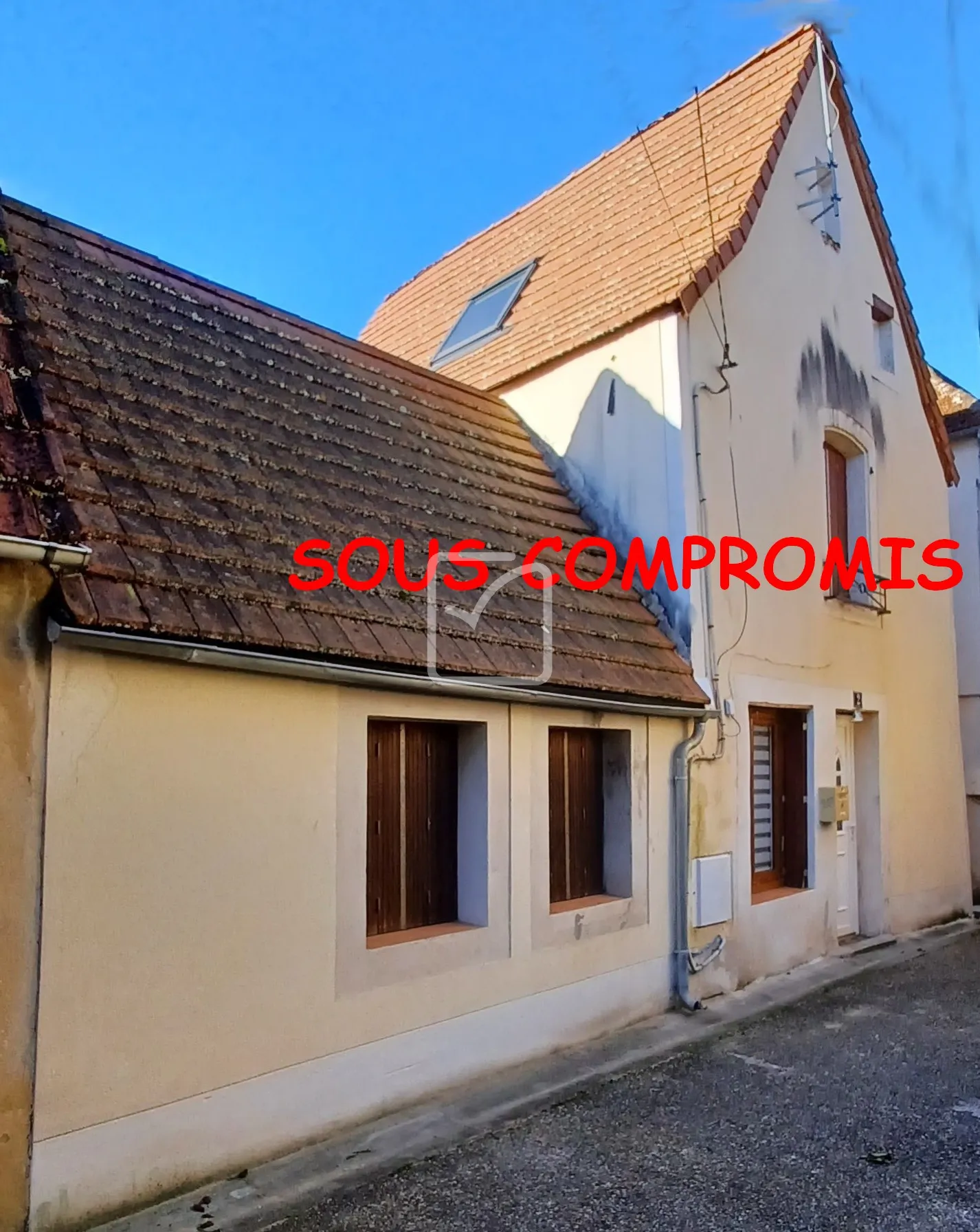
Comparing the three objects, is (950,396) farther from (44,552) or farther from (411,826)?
(44,552)

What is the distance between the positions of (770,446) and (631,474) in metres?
1.54

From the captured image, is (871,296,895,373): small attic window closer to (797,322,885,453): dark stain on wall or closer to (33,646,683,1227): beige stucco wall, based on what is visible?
(797,322,885,453): dark stain on wall

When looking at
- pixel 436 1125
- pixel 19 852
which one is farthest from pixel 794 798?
pixel 19 852

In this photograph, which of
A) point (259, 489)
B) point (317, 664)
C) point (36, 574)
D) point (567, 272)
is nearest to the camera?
point (36, 574)

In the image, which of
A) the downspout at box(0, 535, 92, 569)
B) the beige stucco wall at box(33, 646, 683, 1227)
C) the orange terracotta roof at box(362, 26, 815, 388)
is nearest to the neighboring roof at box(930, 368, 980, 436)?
the orange terracotta roof at box(362, 26, 815, 388)

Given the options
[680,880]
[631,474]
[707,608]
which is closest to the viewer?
[680,880]

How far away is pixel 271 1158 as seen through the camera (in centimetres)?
468

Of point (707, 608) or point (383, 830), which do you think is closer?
point (383, 830)

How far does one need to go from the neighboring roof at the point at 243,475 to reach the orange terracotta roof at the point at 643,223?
1.53 metres

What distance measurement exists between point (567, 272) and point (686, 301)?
8.20 feet

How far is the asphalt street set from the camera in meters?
4.25

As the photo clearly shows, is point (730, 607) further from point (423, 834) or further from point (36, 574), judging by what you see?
point (36, 574)

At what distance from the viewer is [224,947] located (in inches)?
181

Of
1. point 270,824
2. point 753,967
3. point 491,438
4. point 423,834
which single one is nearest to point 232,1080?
point 270,824
